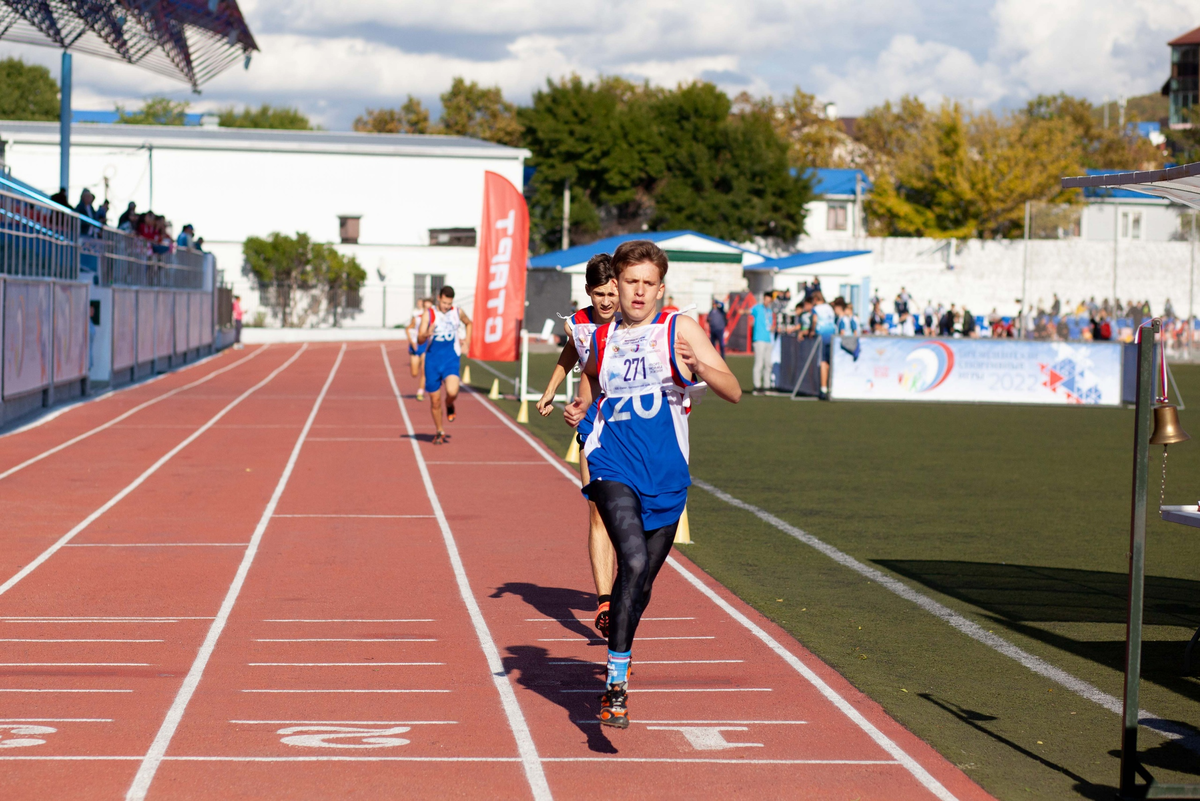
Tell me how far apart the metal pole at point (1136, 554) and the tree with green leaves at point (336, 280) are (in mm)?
54512

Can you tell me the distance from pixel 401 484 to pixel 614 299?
6474 millimetres

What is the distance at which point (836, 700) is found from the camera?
5840 millimetres

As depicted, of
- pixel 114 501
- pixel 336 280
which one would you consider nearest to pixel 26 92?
pixel 336 280

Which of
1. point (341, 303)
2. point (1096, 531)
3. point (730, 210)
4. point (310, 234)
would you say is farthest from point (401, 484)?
point (730, 210)

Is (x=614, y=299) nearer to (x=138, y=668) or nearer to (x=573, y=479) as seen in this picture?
(x=138, y=668)

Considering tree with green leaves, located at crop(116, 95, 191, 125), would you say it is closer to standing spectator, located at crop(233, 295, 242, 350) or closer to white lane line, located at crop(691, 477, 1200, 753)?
standing spectator, located at crop(233, 295, 242, 350)

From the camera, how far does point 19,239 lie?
711 inches

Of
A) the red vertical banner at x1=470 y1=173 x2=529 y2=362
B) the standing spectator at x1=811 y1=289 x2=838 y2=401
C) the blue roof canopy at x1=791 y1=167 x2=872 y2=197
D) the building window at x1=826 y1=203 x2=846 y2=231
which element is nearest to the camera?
the red vertical banner at x1=470 y1=173 x2=529 y2=362

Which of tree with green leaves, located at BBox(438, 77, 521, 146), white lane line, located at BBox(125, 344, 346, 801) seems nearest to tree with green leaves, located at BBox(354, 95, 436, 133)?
tree with green leaves, located at BBox(438, 77, 521, 146)

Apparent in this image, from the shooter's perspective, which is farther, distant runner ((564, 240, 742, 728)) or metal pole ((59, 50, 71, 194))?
metal pole ((59, 50, 71, 194))

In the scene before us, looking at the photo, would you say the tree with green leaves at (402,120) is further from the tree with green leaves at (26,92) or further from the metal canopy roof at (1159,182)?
the metal canopy roof at (1159,182)

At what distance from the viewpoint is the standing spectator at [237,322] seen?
48719 millimetres

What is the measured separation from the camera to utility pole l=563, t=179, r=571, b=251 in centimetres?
6819

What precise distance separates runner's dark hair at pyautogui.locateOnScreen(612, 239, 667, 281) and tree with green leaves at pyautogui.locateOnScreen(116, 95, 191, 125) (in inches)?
3507
